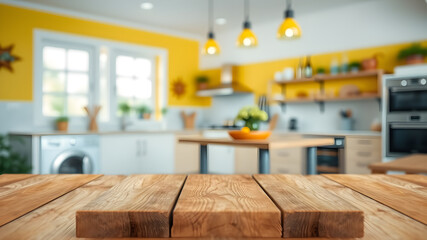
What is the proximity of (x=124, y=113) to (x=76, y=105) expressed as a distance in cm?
75

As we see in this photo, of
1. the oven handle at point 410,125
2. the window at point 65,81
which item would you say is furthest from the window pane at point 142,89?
the oven handle at point 410,125

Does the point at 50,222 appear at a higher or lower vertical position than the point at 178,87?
lower

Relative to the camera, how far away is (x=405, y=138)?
13.4 ft

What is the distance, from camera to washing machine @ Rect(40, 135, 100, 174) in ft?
14.2

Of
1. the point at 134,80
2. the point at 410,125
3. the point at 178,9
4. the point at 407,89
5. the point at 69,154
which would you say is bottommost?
the point at 69,154

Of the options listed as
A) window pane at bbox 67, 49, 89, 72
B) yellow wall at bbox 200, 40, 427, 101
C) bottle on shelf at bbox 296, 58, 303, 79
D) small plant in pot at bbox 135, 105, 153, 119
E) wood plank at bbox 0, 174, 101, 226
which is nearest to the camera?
wood plank at bbox 0, 174, 101, 226

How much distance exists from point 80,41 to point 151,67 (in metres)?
1.33

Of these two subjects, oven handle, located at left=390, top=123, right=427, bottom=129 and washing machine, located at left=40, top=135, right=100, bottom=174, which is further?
washing machine, located at left=40, top=135, right=100, bottom=174

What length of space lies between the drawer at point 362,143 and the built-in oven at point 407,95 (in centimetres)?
40

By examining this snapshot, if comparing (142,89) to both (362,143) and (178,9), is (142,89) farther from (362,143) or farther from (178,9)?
(362,143)

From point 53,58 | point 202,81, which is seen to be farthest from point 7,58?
point 202,81

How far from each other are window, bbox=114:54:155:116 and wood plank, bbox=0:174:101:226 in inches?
198

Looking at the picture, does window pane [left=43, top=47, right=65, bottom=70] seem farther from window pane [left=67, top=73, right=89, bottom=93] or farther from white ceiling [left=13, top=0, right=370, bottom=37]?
white ceiling [left=13, top=0, right=370, bottom=37]

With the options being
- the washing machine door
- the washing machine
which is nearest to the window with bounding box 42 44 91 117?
the washing machine
